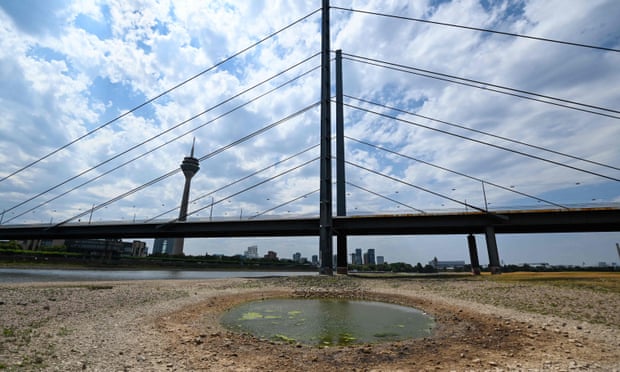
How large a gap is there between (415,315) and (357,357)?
31.2 feet

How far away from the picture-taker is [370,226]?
5575cm

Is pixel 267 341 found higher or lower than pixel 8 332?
lower

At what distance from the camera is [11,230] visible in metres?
78.2

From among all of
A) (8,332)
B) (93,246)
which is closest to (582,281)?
(8,332)

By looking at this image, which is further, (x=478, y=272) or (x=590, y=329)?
(x=478, y=272)

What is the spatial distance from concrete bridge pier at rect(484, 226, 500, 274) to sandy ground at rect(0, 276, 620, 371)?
110 ft

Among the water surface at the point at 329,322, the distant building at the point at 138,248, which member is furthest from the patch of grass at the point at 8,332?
the distant building at the point at 138,248

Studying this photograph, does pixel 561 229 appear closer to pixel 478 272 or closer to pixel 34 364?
pixel 478 272

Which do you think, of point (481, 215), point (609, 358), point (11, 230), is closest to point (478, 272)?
point (481, 215)

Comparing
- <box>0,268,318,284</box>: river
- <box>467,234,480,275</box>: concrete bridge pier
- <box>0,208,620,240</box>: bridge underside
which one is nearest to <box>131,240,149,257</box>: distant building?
<box>0,208,620,240</box>: bridge underside

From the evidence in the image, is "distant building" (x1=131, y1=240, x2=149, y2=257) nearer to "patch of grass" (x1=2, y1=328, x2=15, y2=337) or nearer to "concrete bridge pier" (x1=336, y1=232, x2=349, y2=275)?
"concrete bridge pier" (x1=336, y1=232, x2=349, y2=275)

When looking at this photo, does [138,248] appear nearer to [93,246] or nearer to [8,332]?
[93,246]

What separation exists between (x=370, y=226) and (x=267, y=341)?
153 ft

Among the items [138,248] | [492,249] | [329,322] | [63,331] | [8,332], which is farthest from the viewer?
[138,248]
